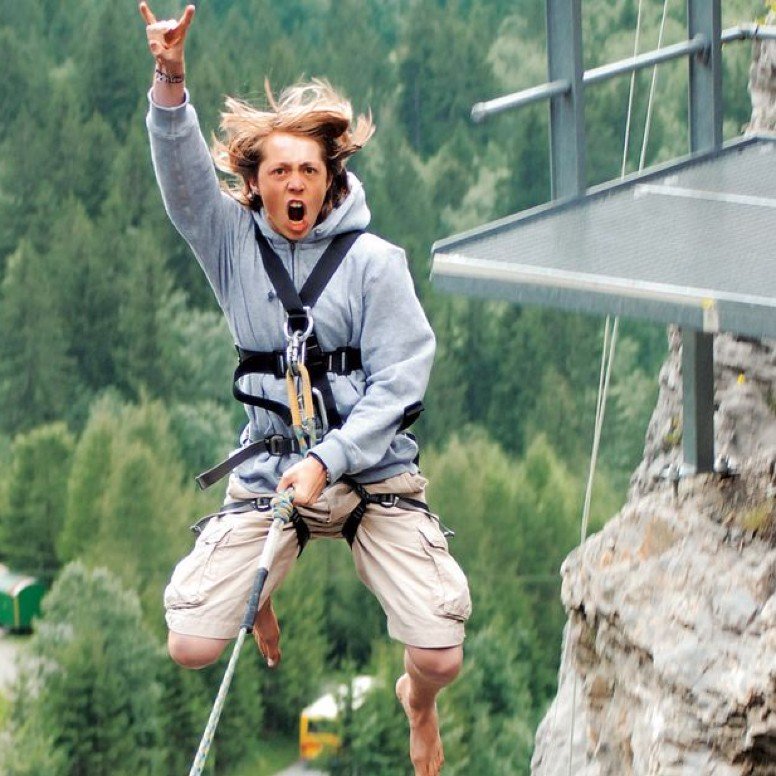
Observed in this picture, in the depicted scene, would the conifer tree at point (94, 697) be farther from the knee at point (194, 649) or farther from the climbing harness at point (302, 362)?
the climbing harness at point (302, 362)

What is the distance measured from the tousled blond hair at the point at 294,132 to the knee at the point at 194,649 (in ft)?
3.62

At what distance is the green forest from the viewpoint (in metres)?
40.0

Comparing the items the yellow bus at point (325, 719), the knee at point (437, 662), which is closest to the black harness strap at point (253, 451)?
the knee at point (437, 662)

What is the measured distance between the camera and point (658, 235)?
15.1ft

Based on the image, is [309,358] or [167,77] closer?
[167,77]

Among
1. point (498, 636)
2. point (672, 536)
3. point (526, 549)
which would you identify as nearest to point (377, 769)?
point (498, 636)

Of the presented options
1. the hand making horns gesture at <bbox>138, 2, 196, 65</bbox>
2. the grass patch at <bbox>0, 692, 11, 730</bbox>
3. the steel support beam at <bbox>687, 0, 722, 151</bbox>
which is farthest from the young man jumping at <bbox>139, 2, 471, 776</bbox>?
the grass patch at <bbox>0, 692, 11, 730</bbox>

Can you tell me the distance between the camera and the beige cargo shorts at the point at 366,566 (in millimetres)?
4656

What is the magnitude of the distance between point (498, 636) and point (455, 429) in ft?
31.6

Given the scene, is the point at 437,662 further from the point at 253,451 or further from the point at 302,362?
the point at 302,362

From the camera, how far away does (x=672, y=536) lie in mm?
5102

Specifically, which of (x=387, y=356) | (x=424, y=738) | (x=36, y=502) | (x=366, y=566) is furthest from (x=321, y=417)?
(x=36, y=502)

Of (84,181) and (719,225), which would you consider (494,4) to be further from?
(719,225)

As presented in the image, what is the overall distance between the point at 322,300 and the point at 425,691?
3.69 ft
